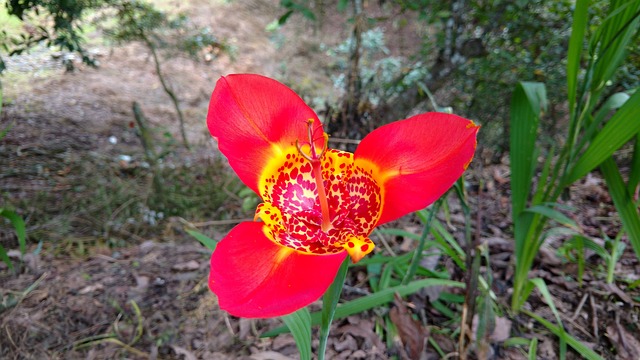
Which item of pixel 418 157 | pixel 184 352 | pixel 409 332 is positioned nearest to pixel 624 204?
pixel 409 332

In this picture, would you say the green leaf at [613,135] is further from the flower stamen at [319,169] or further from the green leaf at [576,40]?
the flower stamen at [319,169]

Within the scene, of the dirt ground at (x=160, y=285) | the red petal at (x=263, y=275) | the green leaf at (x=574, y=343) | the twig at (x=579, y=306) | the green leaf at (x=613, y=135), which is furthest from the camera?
the twig at (x=579, y=306)

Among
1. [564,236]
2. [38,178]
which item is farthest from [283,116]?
[38,178]

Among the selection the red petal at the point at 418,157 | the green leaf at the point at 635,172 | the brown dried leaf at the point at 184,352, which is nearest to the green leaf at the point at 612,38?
the green leaf at the point at 635,172

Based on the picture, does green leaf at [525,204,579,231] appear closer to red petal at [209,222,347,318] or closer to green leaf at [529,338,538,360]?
green leaf at [529,338,538,360]

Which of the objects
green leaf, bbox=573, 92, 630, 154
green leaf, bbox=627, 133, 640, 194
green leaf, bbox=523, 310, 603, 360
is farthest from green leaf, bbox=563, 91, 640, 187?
green leaf, bbox=523, 310, 603, 360

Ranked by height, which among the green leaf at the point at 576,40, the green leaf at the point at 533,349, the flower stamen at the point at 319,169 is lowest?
the green leaf at the point at 533,349
